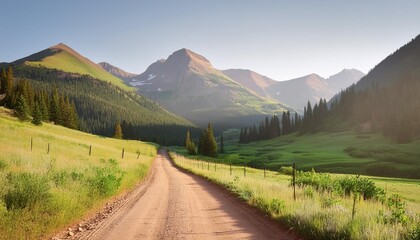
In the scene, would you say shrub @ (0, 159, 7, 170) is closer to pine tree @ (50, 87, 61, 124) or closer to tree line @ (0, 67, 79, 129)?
tree line @ (0, 67, 79, 129)

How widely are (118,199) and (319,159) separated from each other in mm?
73361

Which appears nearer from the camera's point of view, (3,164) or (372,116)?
(3,164)

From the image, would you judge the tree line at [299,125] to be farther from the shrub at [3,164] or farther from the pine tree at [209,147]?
the shrub at [3,164]

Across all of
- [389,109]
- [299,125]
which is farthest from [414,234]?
[299,125]

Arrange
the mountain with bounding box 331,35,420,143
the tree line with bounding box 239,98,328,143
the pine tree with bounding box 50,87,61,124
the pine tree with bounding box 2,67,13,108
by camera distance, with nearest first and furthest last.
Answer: the pine tree with bounding box 2,67,13,108 → the pine tree with bounding box 50,87,61,124 → the mountain with bounding box 331,35,420,143 → the tree line with bounding box 239,98,328,143

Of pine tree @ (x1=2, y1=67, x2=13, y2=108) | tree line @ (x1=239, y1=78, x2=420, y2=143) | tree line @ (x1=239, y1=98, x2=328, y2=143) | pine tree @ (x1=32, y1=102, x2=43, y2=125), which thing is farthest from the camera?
tree line @ (x1=239, y1=98, x2=328, y2=143)

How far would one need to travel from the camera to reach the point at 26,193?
10.4 meters

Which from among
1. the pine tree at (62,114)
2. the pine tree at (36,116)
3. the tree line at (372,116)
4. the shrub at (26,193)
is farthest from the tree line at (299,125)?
the shrub at (26,193)

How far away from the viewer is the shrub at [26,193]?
1005 centimetres

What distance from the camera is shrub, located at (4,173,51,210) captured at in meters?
10.1

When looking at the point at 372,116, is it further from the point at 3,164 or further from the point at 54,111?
the point at 3,164

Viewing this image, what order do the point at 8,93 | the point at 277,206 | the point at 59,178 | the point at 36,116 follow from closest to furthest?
the point at 277,206
the point at 59,178
the point at 36,116
the point at 8,93

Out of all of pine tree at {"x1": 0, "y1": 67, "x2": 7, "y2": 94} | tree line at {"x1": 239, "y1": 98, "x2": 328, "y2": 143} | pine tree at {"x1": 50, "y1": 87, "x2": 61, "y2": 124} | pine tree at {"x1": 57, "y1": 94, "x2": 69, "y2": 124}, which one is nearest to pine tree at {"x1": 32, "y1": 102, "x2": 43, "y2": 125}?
pine tree at {"x1": 50, "y1": 87, "x2": 61, "y2": 124}

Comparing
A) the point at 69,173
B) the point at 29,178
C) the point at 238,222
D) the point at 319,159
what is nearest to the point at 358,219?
the point at 238,222
